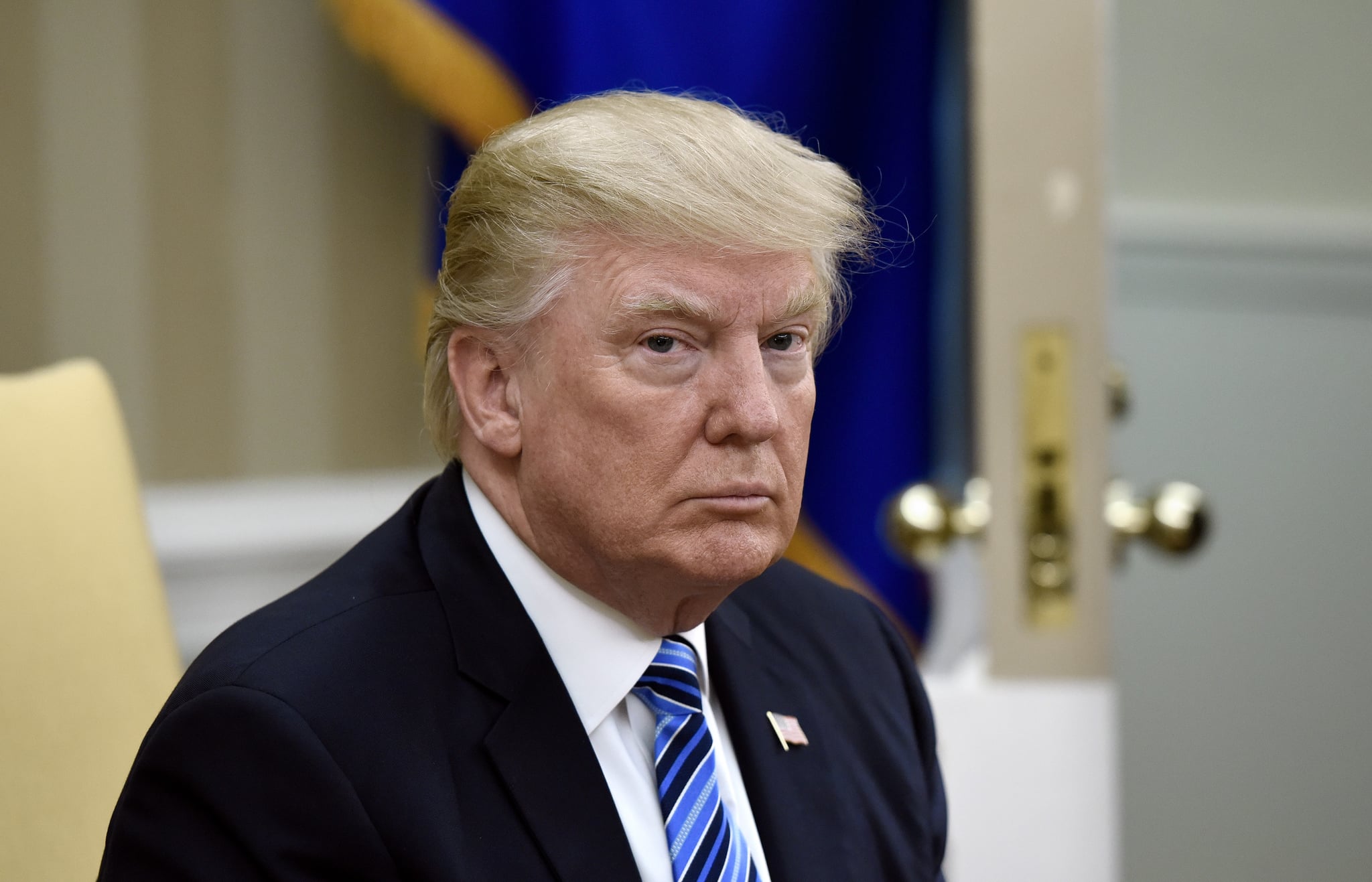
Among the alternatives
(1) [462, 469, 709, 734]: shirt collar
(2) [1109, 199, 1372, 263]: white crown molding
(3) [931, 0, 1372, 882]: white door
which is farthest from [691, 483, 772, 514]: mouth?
(2) [1109, 199, 1372, 263]: white crown molding

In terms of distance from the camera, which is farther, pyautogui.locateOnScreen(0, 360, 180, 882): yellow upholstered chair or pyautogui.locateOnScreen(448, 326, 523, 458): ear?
pyautogui.locateOnScreen(0, 360, 180, 882): yellow upholstered chair

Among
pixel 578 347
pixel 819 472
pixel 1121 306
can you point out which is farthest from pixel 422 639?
pixel 1121 306

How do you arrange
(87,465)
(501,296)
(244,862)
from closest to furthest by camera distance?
(244,862)
(501,296)
(87,465)

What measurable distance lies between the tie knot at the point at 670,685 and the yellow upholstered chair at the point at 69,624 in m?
0.47

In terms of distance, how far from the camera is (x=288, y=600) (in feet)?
2.89

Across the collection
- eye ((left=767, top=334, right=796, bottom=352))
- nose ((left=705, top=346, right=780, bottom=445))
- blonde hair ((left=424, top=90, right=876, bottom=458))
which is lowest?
nose ((left=705, top=346, right=780, bottom=445))

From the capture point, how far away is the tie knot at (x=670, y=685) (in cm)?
90

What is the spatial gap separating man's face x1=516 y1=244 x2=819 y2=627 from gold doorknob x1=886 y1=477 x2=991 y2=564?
0.70m

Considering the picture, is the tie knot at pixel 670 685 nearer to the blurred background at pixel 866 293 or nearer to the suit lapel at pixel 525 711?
the suit lapel at pixel 525 711

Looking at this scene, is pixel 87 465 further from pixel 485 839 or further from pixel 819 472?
pixel 819 472

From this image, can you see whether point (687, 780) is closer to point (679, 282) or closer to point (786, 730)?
point (786, 730)

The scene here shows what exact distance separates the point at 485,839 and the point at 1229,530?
5.29 feet

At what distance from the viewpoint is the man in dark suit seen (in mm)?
771

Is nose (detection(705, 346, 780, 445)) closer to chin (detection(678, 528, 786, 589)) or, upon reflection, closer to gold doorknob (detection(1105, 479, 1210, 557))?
chin (detection(678, 528, 786, 589))
